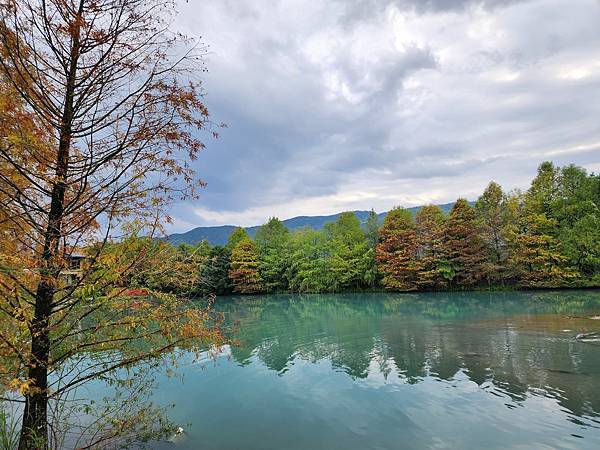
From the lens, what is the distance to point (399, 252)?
33531 millimetres

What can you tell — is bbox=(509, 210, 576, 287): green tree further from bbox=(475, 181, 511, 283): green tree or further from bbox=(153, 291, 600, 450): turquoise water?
bbox=(153, 291, 600, 450): turquoise water

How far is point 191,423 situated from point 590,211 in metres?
33.3

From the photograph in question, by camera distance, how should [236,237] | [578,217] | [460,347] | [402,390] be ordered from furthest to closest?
[236,237] < [578,217] < [460,347] < [402,390]

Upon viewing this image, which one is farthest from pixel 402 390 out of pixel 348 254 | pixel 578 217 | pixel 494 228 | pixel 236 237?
pixel 236 237

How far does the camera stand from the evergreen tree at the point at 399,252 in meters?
33.4

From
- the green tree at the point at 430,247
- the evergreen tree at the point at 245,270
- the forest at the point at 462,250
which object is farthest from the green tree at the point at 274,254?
the green tree at the point at 430,247

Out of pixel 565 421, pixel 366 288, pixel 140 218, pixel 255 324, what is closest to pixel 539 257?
pixel 366 288

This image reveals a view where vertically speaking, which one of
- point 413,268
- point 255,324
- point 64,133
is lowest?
point 255,324

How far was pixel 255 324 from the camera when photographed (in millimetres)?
19781

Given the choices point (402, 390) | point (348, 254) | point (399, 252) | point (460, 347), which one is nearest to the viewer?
point (402, 390)

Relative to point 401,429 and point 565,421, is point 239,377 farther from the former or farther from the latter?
point 565,421

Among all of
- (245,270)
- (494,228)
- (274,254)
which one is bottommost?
(245,270)

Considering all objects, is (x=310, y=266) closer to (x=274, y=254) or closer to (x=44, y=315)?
(x=274, y=254)

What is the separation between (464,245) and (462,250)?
0.68m
